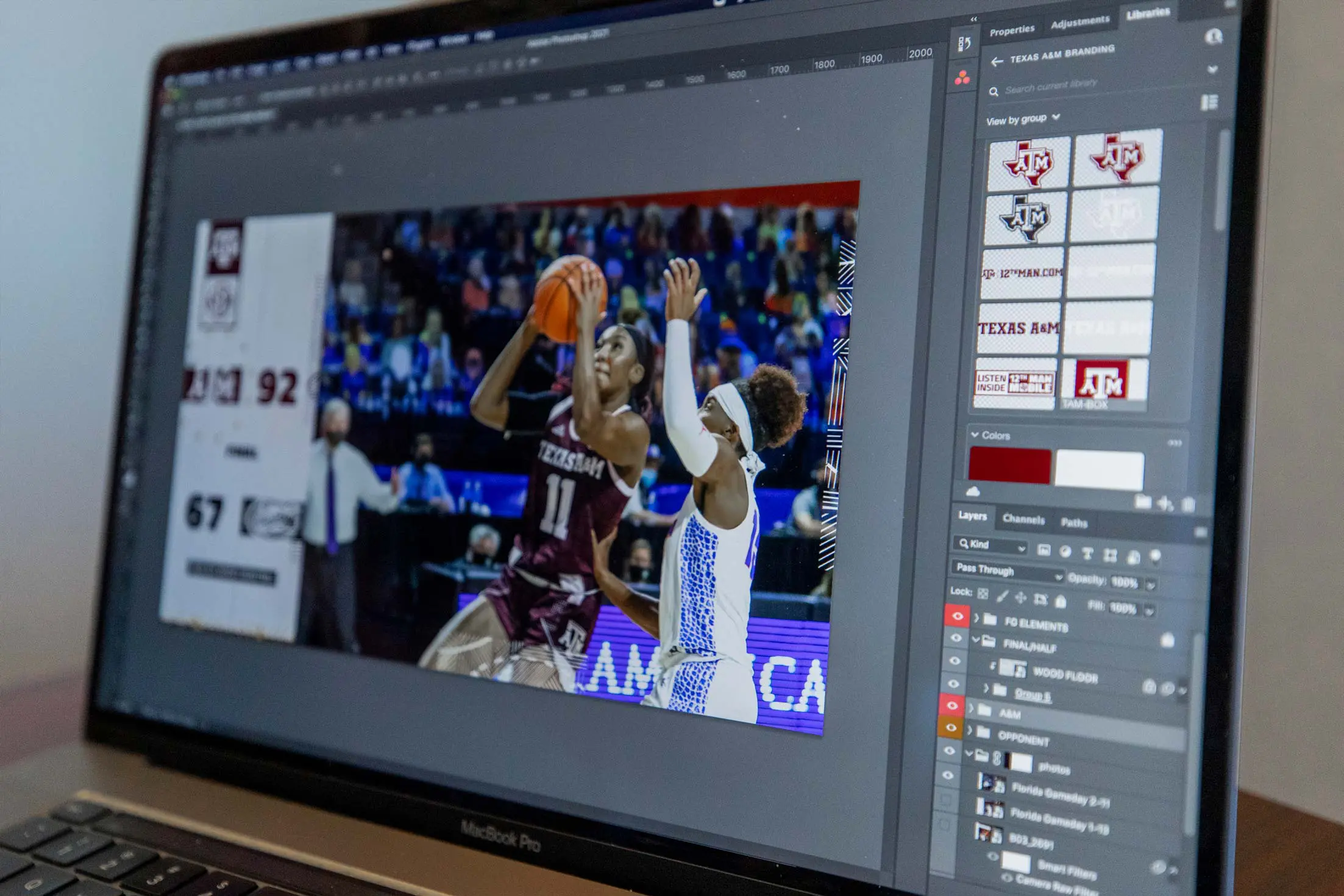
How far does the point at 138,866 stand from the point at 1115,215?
0.68 meters

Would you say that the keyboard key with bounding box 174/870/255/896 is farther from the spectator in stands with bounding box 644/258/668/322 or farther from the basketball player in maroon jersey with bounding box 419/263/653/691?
the spectator in stands with bounding box 644/258/668/322

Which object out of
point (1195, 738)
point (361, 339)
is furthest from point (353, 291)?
point (1195, 738)

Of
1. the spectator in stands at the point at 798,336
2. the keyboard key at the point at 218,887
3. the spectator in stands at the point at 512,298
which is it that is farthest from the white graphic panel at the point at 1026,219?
the keyboard key at the point at 218,887

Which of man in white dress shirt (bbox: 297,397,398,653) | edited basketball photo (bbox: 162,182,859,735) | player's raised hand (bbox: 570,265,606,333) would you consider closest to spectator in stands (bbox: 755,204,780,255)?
edited basketball photo (bbox: 162,182,859,735)

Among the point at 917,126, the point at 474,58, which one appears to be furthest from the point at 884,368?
the point at 474,58

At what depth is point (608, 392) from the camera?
55 cm

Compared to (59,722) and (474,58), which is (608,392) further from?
(59,722)

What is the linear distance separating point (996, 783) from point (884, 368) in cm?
22

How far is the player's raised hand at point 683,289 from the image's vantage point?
20.8 inches

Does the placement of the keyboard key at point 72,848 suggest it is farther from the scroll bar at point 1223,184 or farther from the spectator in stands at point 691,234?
the scroll bar at point 1223,184

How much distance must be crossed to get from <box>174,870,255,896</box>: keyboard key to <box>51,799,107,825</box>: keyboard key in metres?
0.11

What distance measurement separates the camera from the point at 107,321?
0.94m

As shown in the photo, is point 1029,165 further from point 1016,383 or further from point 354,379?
point 354,379

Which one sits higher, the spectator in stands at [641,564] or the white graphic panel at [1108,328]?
the white graphic panel at [1108,328]
